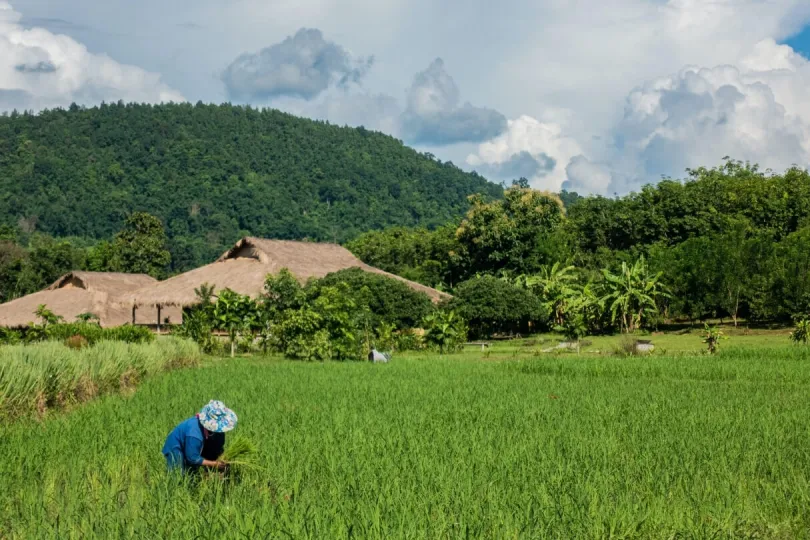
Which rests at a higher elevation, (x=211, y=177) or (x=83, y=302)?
(x=211, y=177)

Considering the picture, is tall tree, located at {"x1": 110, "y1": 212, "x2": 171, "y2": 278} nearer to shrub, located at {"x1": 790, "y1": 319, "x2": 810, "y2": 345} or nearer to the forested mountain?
the forested mountain

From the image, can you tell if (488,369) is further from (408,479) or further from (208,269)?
(208,269)

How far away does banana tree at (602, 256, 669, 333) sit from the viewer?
86.8 feet

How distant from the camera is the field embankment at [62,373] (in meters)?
8.13

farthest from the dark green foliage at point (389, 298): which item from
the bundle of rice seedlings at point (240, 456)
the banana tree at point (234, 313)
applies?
the bundle of rice seedlings at point (240, 456)

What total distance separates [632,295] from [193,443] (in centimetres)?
2323

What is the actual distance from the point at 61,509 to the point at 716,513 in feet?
11.9

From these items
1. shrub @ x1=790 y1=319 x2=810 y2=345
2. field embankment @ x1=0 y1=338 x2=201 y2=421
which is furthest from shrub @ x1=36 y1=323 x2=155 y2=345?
shrub @ x1=790 y1=319 x2=810 y2=345

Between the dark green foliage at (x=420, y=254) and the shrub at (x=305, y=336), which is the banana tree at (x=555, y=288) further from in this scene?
the shrub at (x=305, y=336)

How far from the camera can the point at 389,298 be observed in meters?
24.8

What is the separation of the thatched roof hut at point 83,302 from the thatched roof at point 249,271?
9.24 ft

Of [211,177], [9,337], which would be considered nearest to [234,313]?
[9,337]

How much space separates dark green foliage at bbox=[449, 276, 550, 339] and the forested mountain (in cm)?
4161

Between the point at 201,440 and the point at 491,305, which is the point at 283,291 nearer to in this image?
the point at 491,305
